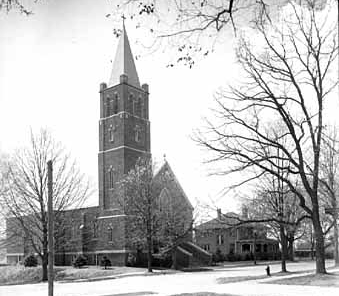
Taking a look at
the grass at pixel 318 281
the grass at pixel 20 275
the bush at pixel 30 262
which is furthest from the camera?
the bush at pixel 30 262

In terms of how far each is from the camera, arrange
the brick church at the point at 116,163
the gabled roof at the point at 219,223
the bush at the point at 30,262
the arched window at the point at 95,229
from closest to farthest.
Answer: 1. the gabled roof at the point at 219,223
2. the bush at the point at 30,262
3. the brick church at the point at 116,163
4. the arched window at the point at 95,229

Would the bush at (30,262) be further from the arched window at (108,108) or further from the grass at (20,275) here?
the arched window at (108,108)

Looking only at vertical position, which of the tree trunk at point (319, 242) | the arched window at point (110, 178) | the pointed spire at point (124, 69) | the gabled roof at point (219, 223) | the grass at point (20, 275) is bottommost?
the grass at point (20, 275)

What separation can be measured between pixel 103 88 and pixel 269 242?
24859 millimetres

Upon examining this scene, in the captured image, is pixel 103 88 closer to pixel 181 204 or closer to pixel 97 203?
pixel 97 203

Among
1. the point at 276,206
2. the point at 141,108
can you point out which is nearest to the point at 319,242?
the point at 276,206

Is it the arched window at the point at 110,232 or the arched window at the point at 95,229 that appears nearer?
the arched window at the point at 110,232

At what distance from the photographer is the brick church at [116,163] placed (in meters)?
34.7

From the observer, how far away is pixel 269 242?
169 ft

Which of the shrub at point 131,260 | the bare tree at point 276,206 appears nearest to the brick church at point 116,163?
the shrub at point 131,260

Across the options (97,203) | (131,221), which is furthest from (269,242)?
(131,221)

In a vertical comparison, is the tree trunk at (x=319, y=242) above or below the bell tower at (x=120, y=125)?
below

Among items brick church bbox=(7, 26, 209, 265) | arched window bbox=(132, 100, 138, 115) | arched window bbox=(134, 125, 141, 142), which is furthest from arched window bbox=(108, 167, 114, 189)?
arched window bbox=(132, 100, 138, 115)

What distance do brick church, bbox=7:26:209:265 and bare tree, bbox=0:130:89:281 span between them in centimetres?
1014
